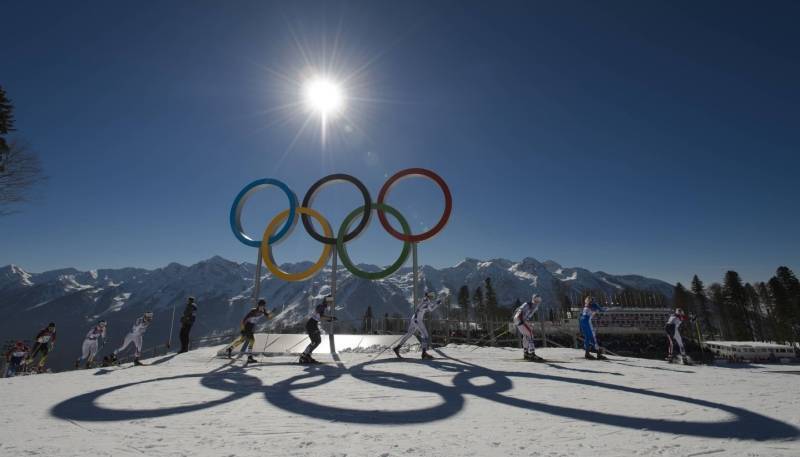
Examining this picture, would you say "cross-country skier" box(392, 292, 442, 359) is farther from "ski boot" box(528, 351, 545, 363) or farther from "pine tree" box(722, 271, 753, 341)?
"pine tree" box(722, 271, 753, 341)

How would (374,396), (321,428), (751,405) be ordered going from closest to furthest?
(321,428), (751,405), (374,396)

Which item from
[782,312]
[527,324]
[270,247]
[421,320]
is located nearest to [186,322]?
[270,247]

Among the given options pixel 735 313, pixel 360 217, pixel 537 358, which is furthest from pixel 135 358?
pixel 735 313

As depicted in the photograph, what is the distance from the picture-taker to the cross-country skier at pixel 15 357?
561 inches

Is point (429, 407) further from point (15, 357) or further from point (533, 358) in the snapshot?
point (15, 357)

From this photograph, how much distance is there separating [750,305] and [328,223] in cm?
10713

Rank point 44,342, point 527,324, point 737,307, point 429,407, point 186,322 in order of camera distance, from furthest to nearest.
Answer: point 737,307 → point 186,322 → point 44,342 → point 527,324 → point 429,407

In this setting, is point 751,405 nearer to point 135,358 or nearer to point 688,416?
point 688,416

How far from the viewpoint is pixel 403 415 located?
521 centimetres

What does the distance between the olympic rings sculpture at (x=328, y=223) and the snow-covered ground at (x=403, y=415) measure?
29.9ft

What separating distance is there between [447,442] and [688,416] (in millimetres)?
3838

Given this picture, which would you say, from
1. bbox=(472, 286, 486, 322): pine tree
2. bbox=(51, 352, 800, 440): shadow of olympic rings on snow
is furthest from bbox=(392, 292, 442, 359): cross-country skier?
bbox=(472, 286, 486, 322): pine tree

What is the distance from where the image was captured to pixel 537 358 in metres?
12.6

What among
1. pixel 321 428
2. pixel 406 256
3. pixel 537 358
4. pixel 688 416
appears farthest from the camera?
pixel 406 256
